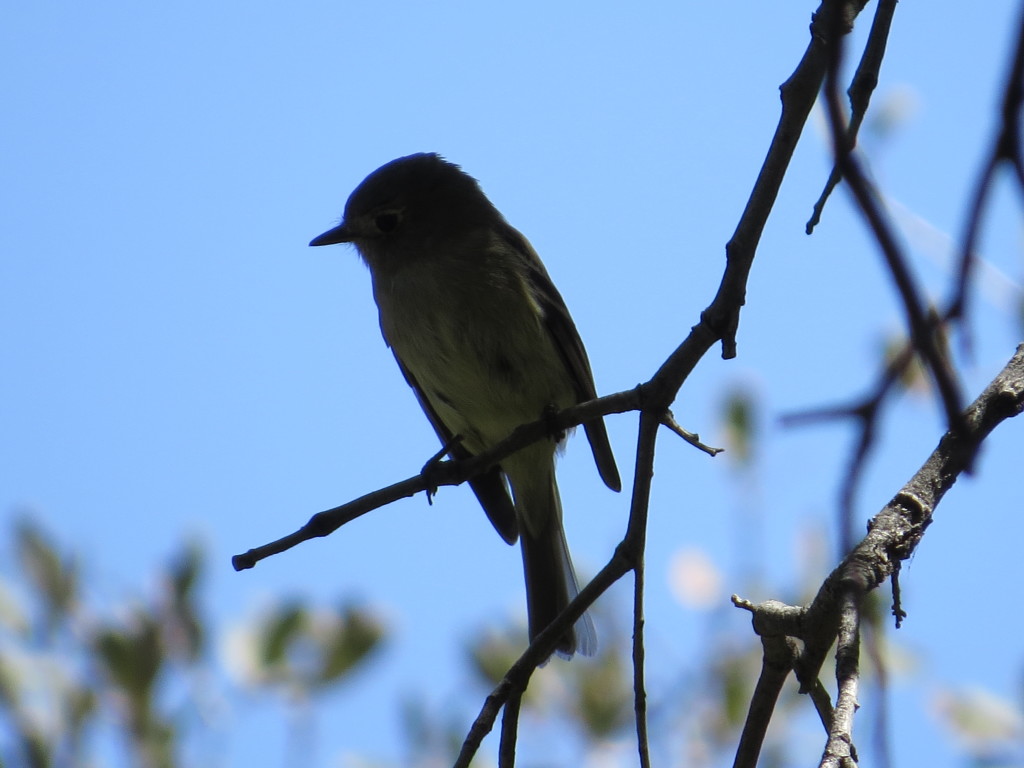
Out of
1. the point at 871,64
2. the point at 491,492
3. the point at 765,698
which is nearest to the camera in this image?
the point at 765,698

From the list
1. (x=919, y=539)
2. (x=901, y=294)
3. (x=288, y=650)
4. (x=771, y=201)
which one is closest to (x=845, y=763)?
(x=919, y=539)

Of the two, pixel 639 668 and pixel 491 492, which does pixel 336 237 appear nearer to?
pixel 491 492

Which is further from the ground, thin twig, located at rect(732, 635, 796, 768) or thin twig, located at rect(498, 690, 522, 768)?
thin twig, located at rect(732, 635, 796, 768)

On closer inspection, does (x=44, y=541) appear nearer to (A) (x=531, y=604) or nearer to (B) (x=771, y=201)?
(A) (x=531, y=604)

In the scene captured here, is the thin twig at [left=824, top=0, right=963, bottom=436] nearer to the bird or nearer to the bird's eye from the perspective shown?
the bird

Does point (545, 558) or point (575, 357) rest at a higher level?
point (575, 357)

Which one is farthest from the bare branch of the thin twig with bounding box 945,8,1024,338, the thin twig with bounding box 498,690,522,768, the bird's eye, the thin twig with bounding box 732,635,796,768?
the bird's eye

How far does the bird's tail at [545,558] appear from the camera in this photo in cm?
533

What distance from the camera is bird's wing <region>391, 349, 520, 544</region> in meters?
5.54

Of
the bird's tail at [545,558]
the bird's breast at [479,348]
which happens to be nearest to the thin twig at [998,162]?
the bird's breast at [479,348]

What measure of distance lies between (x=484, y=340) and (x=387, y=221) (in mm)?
1070

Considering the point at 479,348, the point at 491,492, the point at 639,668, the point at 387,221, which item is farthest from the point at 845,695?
the point at 387,221

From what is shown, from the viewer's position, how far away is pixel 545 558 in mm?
5449

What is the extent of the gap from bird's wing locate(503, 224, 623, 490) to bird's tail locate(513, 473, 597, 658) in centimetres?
39
